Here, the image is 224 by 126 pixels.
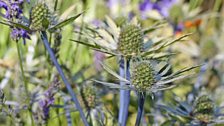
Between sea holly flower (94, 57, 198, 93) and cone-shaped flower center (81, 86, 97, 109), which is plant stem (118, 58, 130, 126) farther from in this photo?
cone-shaped flower center (81, 86, 97, 109)

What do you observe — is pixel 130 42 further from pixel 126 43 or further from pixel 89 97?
pixel 89 97

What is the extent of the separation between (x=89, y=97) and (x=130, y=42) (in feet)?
0.68

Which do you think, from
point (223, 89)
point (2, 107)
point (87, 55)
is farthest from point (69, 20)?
point (87, 55)

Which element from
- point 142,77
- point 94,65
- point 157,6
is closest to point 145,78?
point 142,77

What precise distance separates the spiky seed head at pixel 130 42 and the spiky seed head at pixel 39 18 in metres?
0.15

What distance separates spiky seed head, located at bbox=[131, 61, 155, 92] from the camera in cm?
89

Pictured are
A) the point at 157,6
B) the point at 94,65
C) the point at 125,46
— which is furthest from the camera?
the point at 157,6

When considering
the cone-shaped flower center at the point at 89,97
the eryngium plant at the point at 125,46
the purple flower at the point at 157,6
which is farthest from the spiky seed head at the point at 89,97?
the purple flower at the point at 157,6

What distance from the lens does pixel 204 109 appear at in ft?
3.56

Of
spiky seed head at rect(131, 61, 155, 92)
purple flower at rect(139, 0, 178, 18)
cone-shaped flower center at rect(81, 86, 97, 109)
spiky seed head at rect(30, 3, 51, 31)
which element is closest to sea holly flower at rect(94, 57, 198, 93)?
spiky seed head at rect(131, 61, 155, 92)

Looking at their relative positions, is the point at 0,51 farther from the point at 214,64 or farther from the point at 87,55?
the point at 214,64

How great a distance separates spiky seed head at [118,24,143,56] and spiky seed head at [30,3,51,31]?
0.15 metres

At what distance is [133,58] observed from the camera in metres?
0.99

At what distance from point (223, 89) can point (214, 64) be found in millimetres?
231
